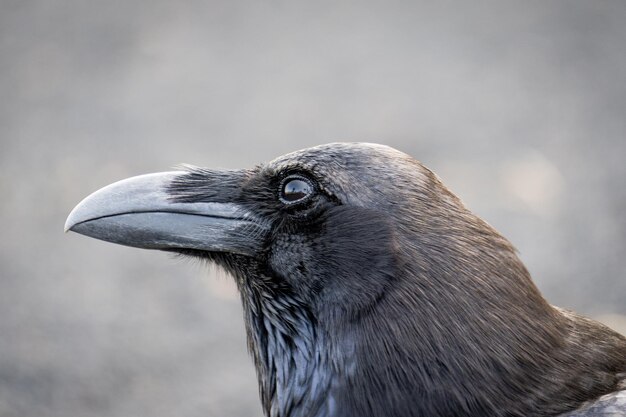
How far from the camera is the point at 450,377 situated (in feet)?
8.37

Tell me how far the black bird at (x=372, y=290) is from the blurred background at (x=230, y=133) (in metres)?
2.42

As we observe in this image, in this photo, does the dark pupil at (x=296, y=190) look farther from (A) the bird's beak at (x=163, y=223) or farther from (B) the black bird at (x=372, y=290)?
(A) the bird's beak at (x=163, y=223)

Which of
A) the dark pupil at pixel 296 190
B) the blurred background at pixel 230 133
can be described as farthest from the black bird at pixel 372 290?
the blurred background at pixel 230 133

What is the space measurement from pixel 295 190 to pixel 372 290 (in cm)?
45

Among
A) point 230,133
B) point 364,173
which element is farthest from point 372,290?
point 230,133

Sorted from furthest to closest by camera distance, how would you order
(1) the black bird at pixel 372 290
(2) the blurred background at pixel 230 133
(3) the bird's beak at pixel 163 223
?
(2) the blurred background at pixel 230 133, (3) the bird's beak at pixel 163 223, (1) the black bird at pixel 372 290

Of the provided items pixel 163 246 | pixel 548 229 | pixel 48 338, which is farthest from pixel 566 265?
pixel 163 246

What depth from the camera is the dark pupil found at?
285 centimetres

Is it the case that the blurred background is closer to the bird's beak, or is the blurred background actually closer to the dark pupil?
the bird's beak

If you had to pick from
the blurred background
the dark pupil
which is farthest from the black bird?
the blurred background

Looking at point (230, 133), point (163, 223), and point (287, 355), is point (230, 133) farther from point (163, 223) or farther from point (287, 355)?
point (287, 355)

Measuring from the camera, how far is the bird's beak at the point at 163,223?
9.57 feet

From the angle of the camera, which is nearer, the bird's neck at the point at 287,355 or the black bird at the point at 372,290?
the black bird at the point at 372,290

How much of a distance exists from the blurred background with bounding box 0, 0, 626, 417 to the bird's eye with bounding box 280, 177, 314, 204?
2.57 metres
